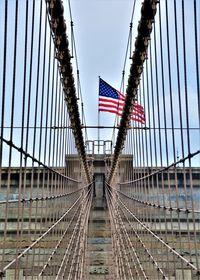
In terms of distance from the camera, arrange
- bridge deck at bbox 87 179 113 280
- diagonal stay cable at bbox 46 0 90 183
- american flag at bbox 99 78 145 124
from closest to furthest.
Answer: diagonal stay cable at bbox 46 0 90 183 < bridge deck at bbox 87 179 113 280 < american flag at bbox 99 78 145 124

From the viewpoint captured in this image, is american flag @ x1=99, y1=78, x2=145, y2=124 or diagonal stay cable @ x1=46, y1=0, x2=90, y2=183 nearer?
diagonal stay cable @ x1=46, y1=0, x2=90, y2=183

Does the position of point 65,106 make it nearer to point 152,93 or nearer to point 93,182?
point 152,93

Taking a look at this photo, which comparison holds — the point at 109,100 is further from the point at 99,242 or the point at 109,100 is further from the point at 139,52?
the point at 139,52

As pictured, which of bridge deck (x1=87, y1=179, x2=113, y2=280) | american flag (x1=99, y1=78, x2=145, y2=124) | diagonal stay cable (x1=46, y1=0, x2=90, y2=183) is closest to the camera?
diagonal stay cable (x1=46, y1=0, x2=90, y2=183)

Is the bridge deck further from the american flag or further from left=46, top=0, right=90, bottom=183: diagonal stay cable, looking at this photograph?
left=46, top=0, right=90, bottom=183: diagonal stay cable

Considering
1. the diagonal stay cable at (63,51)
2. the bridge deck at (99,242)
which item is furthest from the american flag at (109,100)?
the bridge deck at (99,242)

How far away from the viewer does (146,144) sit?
3646mm

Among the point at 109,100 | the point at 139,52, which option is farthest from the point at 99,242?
the point at 139,52

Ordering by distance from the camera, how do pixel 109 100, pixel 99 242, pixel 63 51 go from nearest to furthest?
pixel 63 51 < pixel 109 100 < pixel 99 242

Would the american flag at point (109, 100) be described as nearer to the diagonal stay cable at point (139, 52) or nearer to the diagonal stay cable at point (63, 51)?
the diagonal stay cable at point (139, 52)

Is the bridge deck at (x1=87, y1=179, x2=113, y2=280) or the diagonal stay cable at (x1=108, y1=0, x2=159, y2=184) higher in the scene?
the diagonal stay cable at (x1=108, y1=0, x2=159, y2=184)

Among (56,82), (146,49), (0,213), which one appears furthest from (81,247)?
(0,213)

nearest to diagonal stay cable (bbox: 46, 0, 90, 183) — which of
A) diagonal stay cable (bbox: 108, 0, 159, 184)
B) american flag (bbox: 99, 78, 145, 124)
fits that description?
diagonal stay cable (bbox: 108, 0, 159, 184)

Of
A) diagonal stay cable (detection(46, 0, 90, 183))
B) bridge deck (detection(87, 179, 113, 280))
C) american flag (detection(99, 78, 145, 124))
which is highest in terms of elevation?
american flag (detection(99, 78, 145, 124))
